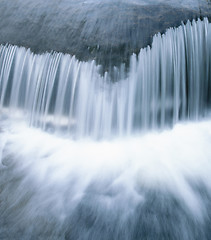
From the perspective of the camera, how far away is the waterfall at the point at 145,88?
3.49m

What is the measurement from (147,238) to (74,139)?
6.39 ft

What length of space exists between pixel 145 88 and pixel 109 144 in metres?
1.03

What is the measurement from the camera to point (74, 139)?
362 cm

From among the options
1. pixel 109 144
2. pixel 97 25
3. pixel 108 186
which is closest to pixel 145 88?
pixel 109 144

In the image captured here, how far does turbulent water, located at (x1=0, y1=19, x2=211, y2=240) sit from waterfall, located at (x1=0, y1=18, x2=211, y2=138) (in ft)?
0.05

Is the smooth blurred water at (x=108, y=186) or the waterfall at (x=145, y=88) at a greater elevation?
the waterfall at (x=145, y=88)

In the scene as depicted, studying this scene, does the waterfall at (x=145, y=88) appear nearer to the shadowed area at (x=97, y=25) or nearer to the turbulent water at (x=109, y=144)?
the turbulent water at (x=109, y=144)

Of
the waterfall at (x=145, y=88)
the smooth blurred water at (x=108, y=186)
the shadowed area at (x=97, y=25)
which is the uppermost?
the shadowed area at (x=97, y=25)

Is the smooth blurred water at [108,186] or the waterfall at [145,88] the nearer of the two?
the smooth blurred water at [108,186]

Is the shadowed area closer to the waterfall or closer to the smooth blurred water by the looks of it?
the waterfall

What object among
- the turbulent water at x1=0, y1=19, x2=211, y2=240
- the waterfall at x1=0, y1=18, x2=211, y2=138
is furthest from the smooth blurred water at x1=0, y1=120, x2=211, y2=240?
the waterfall at x1=0, y1=18, x2=211, y2=138

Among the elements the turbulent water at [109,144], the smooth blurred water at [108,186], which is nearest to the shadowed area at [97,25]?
the turbulent water at [109,144]

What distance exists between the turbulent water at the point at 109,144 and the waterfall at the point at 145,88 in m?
0.02

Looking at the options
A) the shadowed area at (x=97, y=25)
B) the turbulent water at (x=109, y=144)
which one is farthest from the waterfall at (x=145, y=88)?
the shadowed area at (x=97, y=25)
